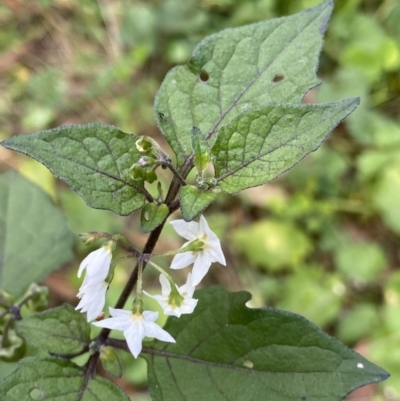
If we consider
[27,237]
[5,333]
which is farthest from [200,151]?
[27,237]

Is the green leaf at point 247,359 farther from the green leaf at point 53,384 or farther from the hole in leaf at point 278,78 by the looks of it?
the hole in leaf at point 278,78

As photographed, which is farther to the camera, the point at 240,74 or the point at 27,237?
the point at 27,237

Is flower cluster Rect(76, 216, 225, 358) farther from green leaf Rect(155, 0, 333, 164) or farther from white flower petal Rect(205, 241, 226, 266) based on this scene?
green leaf Rect(155, 0, 333, 164)

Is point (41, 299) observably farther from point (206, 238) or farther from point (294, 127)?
point (294, 127)

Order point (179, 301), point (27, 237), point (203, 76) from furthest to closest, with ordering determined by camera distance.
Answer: point (27, 237) < point (203, 76) < point (179, 301)

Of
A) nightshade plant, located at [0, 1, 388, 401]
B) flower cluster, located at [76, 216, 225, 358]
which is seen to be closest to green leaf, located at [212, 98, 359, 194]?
nightshade plant, located at [0, 1, 388, 401]

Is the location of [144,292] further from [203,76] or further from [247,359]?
[203,76]

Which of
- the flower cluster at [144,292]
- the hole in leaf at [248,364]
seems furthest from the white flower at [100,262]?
the hole in leaf at [248,364]
